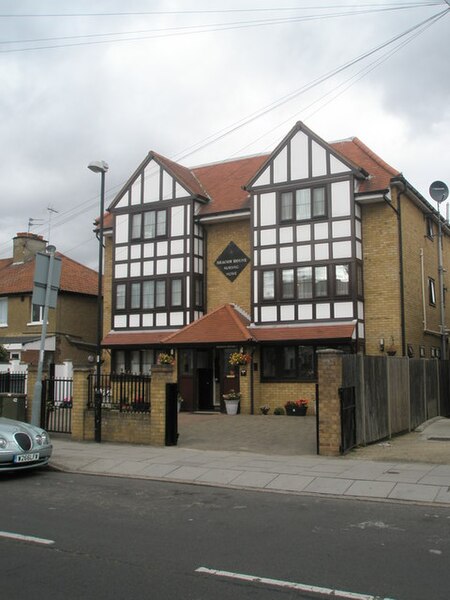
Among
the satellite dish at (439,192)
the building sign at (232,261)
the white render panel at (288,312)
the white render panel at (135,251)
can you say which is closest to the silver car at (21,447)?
the white render panel at (288,312)

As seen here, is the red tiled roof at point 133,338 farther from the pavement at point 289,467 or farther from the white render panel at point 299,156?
the pavement at point 289,467

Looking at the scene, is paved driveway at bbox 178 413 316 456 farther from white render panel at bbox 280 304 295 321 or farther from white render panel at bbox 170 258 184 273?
white render panel at bbox 170 258 184 273

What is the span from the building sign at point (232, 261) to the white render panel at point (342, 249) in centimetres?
404

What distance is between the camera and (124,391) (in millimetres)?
14789

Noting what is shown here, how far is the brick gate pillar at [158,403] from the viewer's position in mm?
13844

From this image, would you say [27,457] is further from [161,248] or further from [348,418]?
[161,248]

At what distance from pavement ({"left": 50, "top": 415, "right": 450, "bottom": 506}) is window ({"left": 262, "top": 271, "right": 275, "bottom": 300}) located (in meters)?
9.65

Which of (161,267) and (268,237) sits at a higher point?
(268,237)

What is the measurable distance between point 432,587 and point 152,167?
23.8 m

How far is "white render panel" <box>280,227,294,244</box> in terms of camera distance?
2345cm

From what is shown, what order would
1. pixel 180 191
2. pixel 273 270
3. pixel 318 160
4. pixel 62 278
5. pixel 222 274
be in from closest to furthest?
1. pixel 318 160
2. pixel 273 270
3. pixel 222 274
4. pixel 180 191
5. pixel 62 278

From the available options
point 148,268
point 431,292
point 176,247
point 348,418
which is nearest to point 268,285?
point 176,247

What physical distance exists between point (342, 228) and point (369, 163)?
3.41 m

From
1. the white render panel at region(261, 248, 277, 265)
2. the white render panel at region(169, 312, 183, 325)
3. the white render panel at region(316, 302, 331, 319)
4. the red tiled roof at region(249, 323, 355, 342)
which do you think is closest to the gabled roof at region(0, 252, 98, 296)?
the white render panel at region(169, 312, 183, 325)
